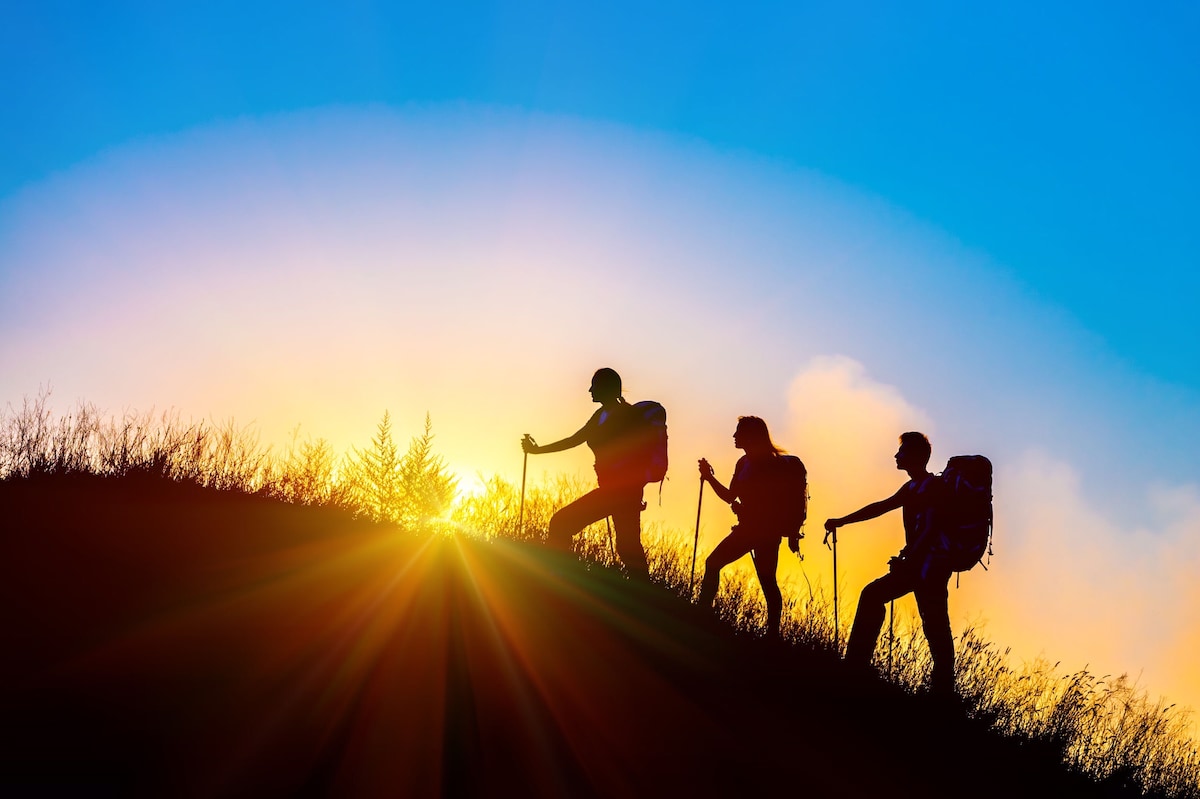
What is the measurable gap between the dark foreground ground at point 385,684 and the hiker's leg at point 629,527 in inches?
17.9

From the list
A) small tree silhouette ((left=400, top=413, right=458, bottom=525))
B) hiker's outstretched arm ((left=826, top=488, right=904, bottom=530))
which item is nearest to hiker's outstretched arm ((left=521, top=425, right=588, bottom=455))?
hiker's outstretched arm ((left=826, top=488, right=904, bottom=530))

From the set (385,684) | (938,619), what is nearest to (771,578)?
(938,619)

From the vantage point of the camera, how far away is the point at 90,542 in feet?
24.1

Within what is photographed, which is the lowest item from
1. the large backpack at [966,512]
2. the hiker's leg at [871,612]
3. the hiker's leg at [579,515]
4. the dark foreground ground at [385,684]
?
the dark foreground ground at [385,684]

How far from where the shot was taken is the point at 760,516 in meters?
8.16

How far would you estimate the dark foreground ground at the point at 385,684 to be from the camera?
15.9 ft

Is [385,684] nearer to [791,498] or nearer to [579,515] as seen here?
[579,515]

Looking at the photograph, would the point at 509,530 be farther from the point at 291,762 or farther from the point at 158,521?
the point at 291,762

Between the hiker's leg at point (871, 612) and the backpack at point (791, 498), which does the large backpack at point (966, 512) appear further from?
the backpack at point (791, 498)

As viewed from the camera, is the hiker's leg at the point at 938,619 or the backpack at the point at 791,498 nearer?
the hiker's leg at the point at 938,619

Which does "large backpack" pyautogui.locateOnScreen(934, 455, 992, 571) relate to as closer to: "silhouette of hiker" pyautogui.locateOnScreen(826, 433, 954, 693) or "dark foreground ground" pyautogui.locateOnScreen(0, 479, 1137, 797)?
"silhouette of hiker" pyautogui.locateOnScreen(826, 433, 954, 693)

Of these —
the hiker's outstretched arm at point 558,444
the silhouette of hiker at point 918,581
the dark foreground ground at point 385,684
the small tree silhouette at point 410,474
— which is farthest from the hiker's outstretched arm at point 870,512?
the small tree silhouette at point 410,474

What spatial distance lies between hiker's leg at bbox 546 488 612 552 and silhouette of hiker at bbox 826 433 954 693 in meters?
2.51

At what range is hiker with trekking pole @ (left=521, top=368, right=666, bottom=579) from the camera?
818 centimetres
